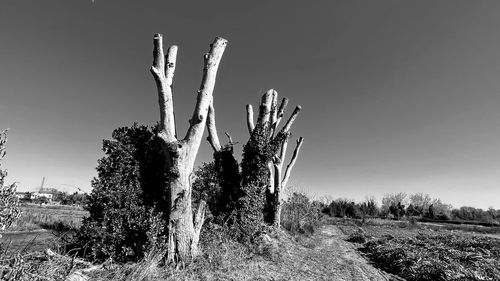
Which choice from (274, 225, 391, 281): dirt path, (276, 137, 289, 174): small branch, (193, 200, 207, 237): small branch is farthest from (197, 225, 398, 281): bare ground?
(276, 137, 289, 174): small branch

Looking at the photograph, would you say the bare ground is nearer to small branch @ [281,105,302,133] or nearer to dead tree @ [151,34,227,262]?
dead tree @ [151,34,227,262]

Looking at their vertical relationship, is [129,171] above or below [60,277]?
above

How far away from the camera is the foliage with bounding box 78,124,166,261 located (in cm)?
472

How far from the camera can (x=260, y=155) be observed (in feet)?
28.0

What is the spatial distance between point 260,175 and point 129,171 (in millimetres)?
4409

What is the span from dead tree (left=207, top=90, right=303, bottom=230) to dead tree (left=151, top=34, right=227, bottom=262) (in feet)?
8.30

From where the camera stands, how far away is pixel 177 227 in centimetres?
527

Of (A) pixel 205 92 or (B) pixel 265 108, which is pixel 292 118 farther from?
(A) pixel 205 92

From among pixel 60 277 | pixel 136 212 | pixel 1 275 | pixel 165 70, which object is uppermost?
pixel 165 70

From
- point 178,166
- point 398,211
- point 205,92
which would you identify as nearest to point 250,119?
point 205,92

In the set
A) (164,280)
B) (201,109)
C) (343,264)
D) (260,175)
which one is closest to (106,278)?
(164,280)

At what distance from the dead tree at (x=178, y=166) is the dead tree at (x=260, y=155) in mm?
2529

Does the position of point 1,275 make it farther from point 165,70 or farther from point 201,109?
point 165,70

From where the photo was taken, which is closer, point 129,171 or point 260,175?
point 129,171
